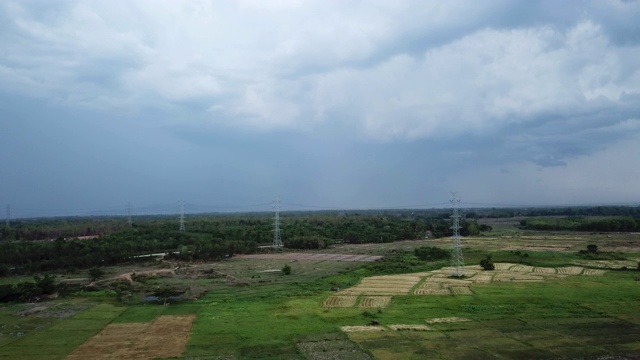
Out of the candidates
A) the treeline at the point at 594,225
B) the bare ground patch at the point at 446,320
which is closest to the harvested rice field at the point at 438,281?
the bare ground patch at the point at 446,320

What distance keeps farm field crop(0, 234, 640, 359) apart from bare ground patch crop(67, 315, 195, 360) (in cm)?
7

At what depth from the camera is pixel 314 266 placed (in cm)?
6694

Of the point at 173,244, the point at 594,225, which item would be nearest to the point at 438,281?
the point at 173,244

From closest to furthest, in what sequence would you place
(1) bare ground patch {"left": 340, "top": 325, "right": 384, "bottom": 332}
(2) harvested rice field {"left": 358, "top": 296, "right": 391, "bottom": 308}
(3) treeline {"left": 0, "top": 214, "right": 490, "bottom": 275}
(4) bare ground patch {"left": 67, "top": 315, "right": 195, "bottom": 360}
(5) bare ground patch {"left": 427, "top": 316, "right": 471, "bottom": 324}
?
(4) bare ground patch {"left": 67, "top": 315, "right": 195, "bottom": 360}
(1) bare ground patch {"left": 340, "top": 325, "right": 384, "bottom": 332}
(5) bare ground patch {"left": 427, "top": 316, "right": 471, "bottom": 324}
(2) harvested rice field {"left": 358, "top": 296, "right": 391, "bottom": 308}
(3) treeline {"left": 0, "top": 214, "right": 490, "bottom": 275}

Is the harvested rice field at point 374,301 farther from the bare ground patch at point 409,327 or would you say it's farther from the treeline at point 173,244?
the treeline at point 173,244

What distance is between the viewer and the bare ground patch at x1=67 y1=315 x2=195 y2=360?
27609 mm

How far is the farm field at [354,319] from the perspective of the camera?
1107 inches

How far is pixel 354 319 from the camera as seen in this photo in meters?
35.2

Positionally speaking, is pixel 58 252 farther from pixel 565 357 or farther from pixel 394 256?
pixel 565 357

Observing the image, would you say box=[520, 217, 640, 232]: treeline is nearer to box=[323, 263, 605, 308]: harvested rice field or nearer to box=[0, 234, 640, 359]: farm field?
box=[323, 263, 605, 308]: harvested rice field

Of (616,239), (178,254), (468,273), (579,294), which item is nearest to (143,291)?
(178,254)

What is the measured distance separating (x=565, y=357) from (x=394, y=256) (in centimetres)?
5016

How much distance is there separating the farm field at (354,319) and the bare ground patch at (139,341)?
0.07 m

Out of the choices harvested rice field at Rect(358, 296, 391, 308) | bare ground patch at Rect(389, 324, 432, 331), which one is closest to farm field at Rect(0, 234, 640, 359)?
bare ground patch at Rect(389, 324, 432, 331)
